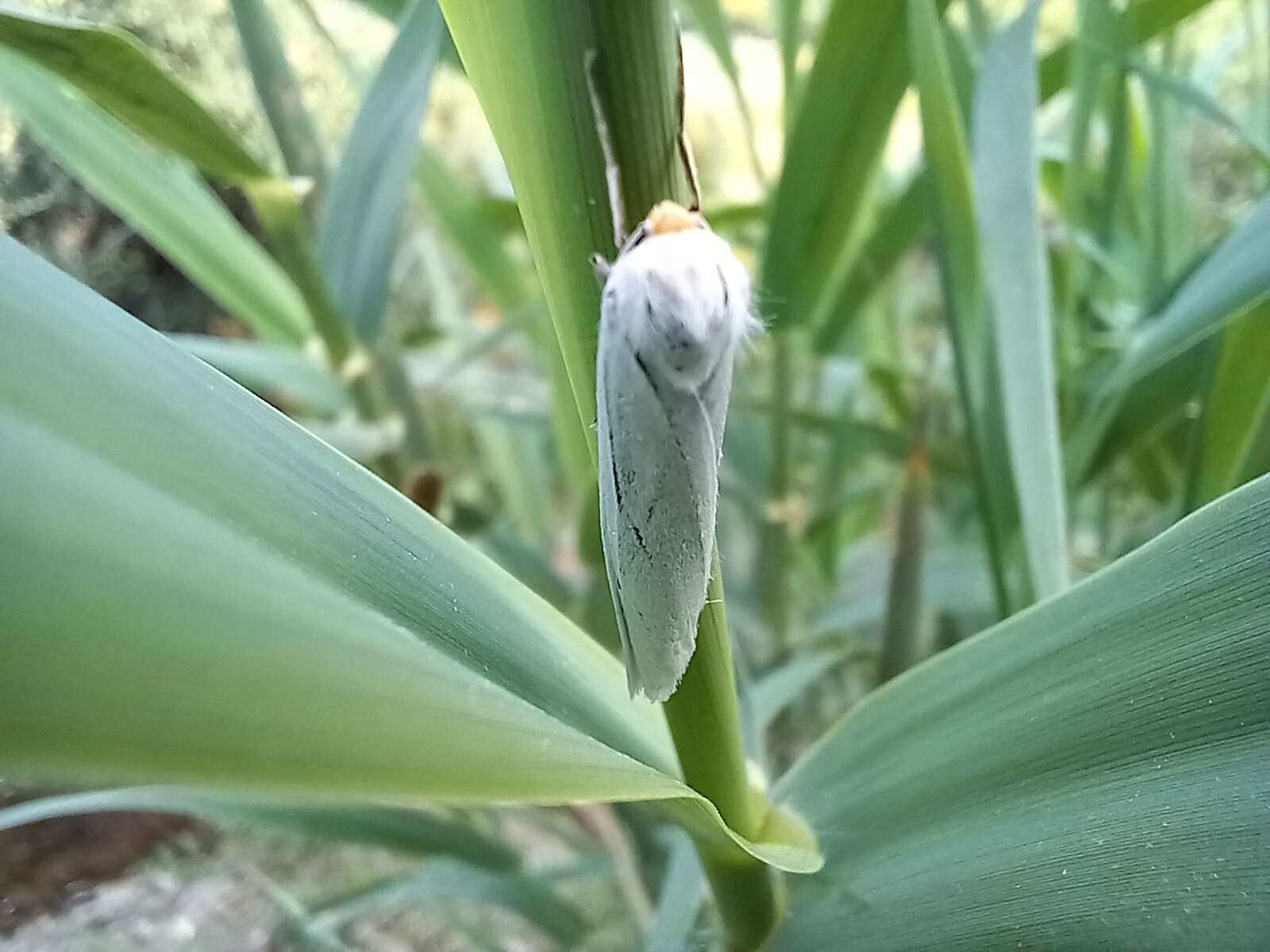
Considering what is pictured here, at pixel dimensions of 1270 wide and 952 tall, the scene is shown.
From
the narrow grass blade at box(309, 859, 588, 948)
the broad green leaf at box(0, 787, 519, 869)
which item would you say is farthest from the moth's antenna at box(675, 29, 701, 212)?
the narrow grass blade at box(309, 859, 588, 948)

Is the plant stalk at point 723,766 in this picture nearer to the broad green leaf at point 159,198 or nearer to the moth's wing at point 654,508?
the moth's wing at point 654,508

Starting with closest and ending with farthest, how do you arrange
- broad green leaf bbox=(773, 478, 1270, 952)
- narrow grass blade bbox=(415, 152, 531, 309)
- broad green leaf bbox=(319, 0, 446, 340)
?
broad green leaf bbox=(773, 478, 1270, 952) → broad green leaf bbox=(319, 0, 446, 340) → narrow grass blade bbox=(415, 152, 531, 309)

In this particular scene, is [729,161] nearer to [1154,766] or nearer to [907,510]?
[907,510]

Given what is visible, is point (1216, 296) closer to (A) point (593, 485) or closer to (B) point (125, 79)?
(A) point (593, 485)

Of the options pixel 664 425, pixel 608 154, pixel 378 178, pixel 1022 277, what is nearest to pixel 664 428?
pixel 664 425

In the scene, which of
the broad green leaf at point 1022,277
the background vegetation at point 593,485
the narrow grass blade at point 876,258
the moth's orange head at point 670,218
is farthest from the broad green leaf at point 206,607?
the narrow grass blade at point 876,258

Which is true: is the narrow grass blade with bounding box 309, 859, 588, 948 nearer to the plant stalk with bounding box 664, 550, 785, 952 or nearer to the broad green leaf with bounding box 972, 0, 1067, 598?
the plant stalk with bounding box 664, 550, 785, 952
